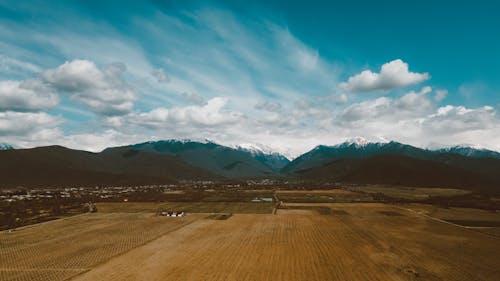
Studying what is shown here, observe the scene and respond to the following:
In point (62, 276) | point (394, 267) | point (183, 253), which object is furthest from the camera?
point (183, 253)

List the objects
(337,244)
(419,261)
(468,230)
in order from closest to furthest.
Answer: (419,261) → (337,244) → (468,230)

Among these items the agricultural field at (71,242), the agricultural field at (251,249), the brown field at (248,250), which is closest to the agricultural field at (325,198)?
the agricultural field at (251,249)

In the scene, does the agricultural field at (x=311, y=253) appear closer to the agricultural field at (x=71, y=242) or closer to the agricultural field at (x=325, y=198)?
the agricultural field at (x=71, y=242)

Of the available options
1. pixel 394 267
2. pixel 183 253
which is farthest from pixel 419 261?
pixel 183 253

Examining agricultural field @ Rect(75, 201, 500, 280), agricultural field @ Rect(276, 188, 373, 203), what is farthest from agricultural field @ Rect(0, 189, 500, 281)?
agricultural field @ Rect(276, 188, 373, 203)

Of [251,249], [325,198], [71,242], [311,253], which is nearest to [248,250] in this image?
[251,249]

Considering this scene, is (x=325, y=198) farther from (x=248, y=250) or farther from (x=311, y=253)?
(x=248, y=250)

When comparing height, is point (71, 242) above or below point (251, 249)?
above

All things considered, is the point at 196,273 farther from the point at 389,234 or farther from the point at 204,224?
the point at 389,234
